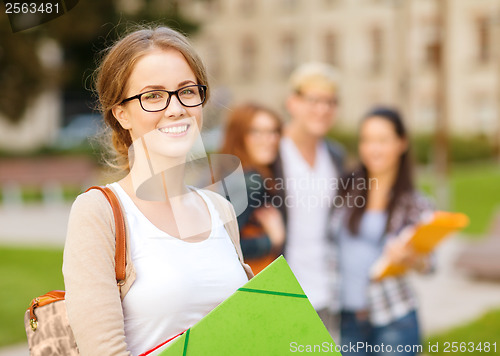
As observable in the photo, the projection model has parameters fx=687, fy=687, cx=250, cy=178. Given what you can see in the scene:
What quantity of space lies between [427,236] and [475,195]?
1313 centimetres

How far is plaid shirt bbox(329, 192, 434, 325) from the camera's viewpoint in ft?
10.4

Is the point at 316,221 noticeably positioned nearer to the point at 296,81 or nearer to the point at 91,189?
the point at 296,81

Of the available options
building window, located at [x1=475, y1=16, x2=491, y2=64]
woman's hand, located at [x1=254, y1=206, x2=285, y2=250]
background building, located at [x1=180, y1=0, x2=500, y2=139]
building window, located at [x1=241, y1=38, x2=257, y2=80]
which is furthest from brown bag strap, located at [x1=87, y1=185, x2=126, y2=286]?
building window, located at [x1=241, y1=38, x2=257, y2=80]

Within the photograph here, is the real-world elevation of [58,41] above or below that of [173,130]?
above

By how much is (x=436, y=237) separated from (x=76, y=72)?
1406 centimetres

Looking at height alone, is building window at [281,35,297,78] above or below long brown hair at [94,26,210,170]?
above

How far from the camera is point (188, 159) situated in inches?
62.5

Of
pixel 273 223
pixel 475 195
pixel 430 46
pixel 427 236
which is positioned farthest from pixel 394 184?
pixel 430 46

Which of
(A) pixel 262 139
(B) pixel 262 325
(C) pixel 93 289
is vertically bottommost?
(B) pixel 262 325

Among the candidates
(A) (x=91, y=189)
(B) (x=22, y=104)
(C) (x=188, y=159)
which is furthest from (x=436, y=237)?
(B) (x=22, y=104)

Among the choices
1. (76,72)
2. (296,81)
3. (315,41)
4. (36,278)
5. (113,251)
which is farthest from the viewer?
(315,41)

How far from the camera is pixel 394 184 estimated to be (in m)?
3.42

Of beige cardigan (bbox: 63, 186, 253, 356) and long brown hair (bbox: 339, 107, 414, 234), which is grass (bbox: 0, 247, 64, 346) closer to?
long brown hair (bbox: 339, 107, 414, 234)

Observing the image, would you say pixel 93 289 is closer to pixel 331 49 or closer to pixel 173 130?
pixel 173 130
